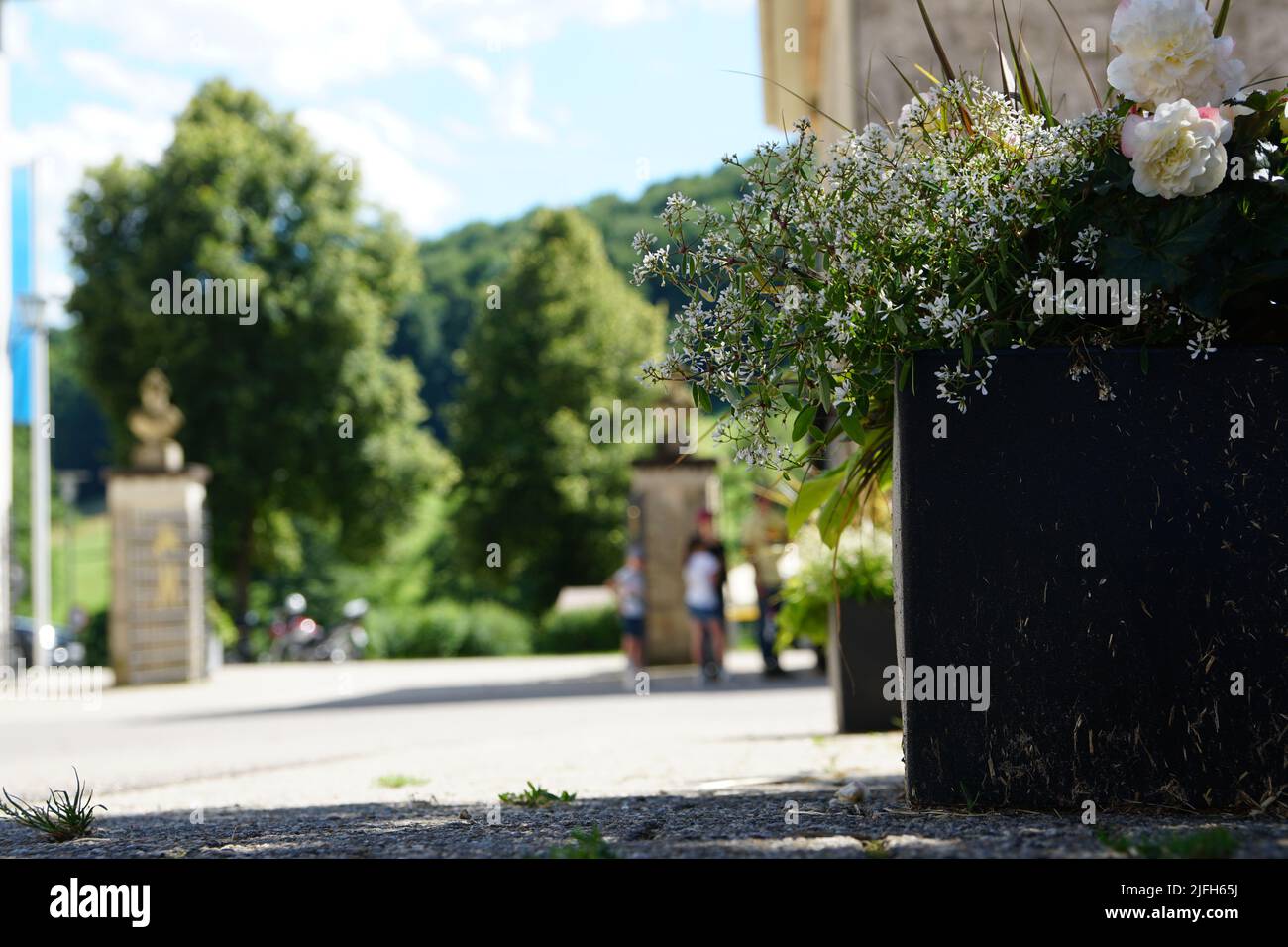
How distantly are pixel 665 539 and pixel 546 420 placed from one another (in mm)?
22588

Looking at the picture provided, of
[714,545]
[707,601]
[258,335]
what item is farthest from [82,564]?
[707,601]

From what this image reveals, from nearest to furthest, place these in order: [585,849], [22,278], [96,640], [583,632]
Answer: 1. [585,849]
2. [22,278]
3. [96,640]
4. [583,632]

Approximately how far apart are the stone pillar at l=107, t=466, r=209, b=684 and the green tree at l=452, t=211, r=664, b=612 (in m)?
19.7

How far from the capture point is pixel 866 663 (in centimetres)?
→ 745

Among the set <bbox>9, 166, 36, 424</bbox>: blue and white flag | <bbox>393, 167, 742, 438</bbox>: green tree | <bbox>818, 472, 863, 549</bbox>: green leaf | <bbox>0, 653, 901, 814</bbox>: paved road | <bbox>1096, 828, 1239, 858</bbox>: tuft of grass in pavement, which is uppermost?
<bbox>393, 167, 742, 438</bbox>: green tree

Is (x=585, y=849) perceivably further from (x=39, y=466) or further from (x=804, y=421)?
(x=39, y=466)

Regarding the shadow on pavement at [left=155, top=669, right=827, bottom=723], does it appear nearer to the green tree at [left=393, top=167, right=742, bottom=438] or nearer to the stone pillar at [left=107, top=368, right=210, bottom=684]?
the stone pillar at [left=107, top=368, right=210, bottom=684]

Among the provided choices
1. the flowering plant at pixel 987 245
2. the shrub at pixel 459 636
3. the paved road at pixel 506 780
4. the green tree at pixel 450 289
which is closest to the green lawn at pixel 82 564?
the green tree at pixel 450 289

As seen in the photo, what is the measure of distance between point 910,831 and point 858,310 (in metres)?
1.29

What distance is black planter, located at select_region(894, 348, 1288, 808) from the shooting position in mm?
3412

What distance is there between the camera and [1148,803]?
3389 millimetres

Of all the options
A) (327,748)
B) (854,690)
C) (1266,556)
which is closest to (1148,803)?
(1266,556)

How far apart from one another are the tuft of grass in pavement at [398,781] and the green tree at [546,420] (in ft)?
110

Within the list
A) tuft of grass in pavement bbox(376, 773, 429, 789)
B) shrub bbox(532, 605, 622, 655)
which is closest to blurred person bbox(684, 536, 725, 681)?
tuft of grass in pavement bbox(376, 773, 429, 789)
